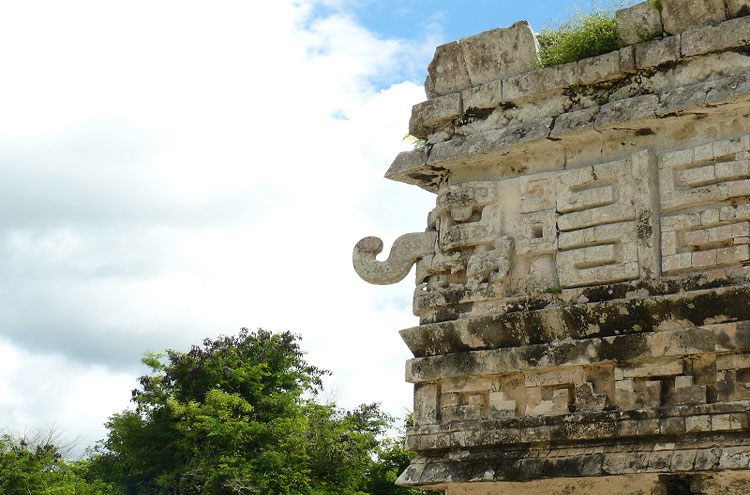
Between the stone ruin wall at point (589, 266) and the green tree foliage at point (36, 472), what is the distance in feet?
58.4

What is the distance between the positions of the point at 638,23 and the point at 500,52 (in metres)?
1.07

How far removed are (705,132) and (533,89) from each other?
130cm

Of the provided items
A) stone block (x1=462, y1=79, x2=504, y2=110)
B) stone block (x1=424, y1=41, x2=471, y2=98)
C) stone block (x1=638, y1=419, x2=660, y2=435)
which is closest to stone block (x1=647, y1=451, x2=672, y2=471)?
stone block (x1=638, y1=419, x2=660, y2=435)

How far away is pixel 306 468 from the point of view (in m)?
24.1

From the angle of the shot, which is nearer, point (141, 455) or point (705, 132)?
point (705, 132)

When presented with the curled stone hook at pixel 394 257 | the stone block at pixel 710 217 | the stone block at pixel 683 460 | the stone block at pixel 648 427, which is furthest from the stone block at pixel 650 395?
the curled stone hook at pixel 394 257

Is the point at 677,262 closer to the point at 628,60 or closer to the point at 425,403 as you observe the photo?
the point at 628,60

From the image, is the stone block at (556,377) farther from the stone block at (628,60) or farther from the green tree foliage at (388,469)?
the green tree foliage at (388,469)

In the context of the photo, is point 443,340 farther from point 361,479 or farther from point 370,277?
point 361,479

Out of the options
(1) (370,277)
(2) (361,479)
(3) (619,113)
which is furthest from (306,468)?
(3) (619,113)

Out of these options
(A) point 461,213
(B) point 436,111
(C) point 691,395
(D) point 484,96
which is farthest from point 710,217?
(B) point 436,111

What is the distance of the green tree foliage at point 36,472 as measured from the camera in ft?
74.7

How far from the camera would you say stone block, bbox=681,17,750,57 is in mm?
6461

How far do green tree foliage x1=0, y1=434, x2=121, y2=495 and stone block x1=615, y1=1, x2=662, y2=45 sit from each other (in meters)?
19.1
